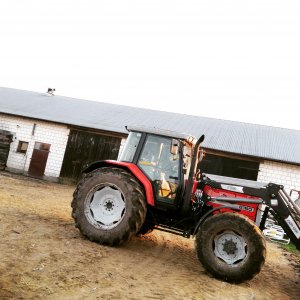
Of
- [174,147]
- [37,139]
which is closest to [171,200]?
[174,147]

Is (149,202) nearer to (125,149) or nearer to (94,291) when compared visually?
(125,149)

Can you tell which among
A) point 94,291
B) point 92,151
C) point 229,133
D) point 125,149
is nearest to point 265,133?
point 229,133

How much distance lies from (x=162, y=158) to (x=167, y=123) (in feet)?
40.6

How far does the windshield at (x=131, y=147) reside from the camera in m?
5.86

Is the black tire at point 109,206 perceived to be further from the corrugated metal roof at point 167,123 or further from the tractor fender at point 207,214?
the corrugated metal roof at point 167,123

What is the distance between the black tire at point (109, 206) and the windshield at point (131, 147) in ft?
1.23

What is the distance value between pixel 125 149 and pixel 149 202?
47.8 inches

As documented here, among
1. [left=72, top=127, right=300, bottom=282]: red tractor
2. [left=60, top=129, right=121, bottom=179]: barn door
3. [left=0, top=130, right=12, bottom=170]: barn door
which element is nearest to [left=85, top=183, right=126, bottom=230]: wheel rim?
[left=72, top=127, right=300, bottom=282]: red tractor

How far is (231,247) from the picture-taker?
4699 mm

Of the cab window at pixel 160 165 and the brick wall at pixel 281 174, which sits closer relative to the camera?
the cab window at pixel 160 165

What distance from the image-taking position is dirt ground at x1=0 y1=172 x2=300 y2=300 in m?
3.50

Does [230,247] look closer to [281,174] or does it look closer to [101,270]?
[101,270]

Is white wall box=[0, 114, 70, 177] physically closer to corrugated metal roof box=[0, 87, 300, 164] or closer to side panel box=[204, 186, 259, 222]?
corrugated metal roof box=[0, 87, 300, 164]

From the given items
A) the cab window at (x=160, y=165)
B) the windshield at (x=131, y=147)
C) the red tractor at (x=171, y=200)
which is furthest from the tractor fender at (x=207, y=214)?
the windshield at (x=131, y=147)
